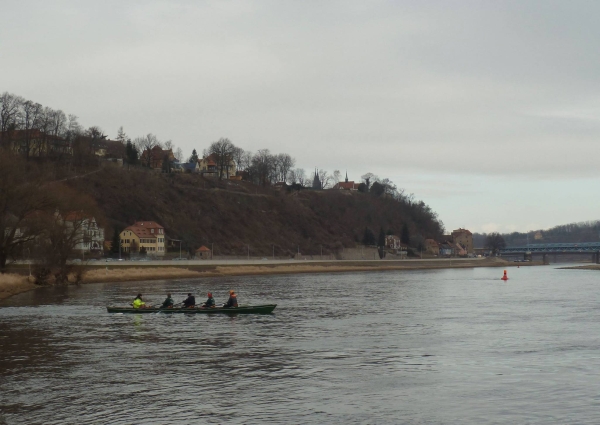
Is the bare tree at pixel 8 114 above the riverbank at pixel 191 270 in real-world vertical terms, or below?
above

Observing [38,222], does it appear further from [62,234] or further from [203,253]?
[203,253]

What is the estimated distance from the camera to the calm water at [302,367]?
21.1 metres

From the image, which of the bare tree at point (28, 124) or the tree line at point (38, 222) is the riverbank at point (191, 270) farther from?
the bare tree at point (28, 124)

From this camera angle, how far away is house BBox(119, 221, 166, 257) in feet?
496

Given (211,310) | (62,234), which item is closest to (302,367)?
(211,310)

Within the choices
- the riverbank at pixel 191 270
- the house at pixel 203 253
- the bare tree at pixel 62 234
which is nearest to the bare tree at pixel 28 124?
the house at pixel 203 253

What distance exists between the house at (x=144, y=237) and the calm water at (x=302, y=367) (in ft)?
332

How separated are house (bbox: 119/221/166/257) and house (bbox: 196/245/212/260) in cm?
795

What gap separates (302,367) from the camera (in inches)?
1110

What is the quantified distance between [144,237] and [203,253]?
13.7 meters

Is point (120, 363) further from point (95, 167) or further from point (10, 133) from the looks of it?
point (95, 167)

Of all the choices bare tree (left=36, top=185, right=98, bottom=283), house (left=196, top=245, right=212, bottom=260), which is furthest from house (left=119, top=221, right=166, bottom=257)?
bare tree (left=36, top=185, right=98, bottom=283)

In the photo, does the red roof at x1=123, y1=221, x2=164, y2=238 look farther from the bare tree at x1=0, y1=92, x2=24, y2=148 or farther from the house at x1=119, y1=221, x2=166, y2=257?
the bare tree at x1=0, y1=92, x2=24, y2=148

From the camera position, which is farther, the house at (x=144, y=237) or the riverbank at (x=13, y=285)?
the house at (x=144, y=237)
